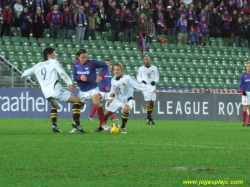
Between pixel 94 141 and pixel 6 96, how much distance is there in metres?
13.4

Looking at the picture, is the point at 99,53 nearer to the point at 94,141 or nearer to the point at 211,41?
the point at 211,41

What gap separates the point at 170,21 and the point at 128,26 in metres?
2.49

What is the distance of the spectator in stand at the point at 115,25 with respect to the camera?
31952 millimetres

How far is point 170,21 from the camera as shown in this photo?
113 feet

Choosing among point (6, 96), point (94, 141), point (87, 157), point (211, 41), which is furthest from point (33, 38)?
point (87, 157)

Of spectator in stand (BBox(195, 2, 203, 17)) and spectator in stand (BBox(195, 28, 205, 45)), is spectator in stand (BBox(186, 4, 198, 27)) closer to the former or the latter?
spectator in stand (BBox(195, 28, 205, 45))

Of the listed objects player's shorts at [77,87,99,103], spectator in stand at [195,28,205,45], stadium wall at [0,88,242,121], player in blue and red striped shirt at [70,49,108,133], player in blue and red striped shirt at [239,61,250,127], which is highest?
spectator in stand at [195,28,205,45]

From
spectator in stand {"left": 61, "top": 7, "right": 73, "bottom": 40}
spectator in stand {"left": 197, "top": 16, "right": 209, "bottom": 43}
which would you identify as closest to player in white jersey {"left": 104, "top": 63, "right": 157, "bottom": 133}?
spectator in stand {"left": 61, "top": 7, "right": 73, "bottom": 40}

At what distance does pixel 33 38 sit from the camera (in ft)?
102

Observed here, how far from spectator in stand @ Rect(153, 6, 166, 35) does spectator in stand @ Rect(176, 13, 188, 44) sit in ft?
2.47

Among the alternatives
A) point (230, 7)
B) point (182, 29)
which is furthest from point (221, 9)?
point (182, 29)

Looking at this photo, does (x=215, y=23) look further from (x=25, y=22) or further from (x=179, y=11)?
(x=25, y=22)

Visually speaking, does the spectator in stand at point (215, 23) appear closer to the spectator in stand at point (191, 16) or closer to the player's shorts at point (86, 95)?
the spectator in stand at point (191, 16)

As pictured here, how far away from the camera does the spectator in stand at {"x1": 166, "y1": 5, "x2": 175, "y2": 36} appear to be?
33.9 metres
